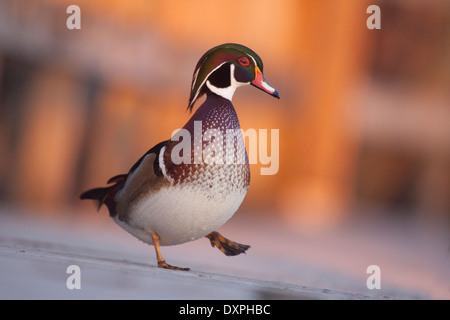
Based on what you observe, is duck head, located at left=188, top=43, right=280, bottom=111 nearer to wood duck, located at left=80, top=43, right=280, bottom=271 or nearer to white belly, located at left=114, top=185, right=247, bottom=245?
wood duck, located at left=80, top=43, right=280, bottom=271

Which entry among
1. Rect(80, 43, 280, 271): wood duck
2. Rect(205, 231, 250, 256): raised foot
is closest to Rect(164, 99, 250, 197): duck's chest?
Rect(80, 43, 280, 271): wood duck

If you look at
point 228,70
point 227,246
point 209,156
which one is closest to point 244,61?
point 228,70

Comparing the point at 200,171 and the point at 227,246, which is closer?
the point at 200,171

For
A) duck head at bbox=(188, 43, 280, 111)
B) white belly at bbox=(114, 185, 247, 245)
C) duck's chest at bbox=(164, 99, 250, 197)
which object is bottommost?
white belly at bbox=(114, 185, 247, 245)

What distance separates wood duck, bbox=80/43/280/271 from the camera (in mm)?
832

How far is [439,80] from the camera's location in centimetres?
310

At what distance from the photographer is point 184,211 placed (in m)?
0.83

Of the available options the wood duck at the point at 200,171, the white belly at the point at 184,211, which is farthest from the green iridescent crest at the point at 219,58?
the white belly at the point at 184,211

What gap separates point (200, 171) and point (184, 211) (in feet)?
0.20

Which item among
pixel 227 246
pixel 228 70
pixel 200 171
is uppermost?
pixel 228 70

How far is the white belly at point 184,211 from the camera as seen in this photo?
0.83 m

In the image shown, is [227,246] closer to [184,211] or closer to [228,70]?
[184,211]

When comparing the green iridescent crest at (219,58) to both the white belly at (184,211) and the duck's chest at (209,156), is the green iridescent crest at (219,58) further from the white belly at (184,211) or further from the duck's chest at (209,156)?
the white belly at (184,211)

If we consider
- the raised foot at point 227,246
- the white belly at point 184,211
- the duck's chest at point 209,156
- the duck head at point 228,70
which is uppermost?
the duck head at point 228,70
